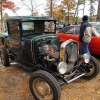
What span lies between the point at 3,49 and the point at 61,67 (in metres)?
2.81

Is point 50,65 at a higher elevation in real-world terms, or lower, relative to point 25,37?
lower

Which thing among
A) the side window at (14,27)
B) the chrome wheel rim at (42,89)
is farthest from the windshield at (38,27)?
the chrome wheel rim at (42,89)

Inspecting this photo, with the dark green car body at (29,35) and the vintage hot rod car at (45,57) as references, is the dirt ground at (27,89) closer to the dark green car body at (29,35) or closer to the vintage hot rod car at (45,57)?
the vintage hot rod car at (45,57)

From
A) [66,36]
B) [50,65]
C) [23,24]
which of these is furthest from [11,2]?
[50,65]

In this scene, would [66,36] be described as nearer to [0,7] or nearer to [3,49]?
[3,49]

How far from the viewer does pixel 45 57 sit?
11.9 feet

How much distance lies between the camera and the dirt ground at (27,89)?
9.96 ft

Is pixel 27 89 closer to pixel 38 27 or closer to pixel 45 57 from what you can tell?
pixel 45 57

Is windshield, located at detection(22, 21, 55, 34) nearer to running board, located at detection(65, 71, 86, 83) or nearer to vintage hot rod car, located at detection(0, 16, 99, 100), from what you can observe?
vintage hot rod car, located at detection(0, 16, 99, 100)

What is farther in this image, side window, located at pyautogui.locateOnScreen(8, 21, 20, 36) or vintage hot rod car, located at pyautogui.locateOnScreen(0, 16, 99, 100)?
side window, located at pyautogui.locateOnScreen(8, 21, 20, 36)

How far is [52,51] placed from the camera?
373cm

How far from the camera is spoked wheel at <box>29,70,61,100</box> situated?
8.48 feet

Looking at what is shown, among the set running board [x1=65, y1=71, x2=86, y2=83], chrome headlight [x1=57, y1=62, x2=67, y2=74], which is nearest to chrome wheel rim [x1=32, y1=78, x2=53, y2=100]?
chrome headlight [x1=57, y1=62, x2=67, y2=74]

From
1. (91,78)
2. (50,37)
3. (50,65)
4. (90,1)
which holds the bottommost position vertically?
(91,78)
